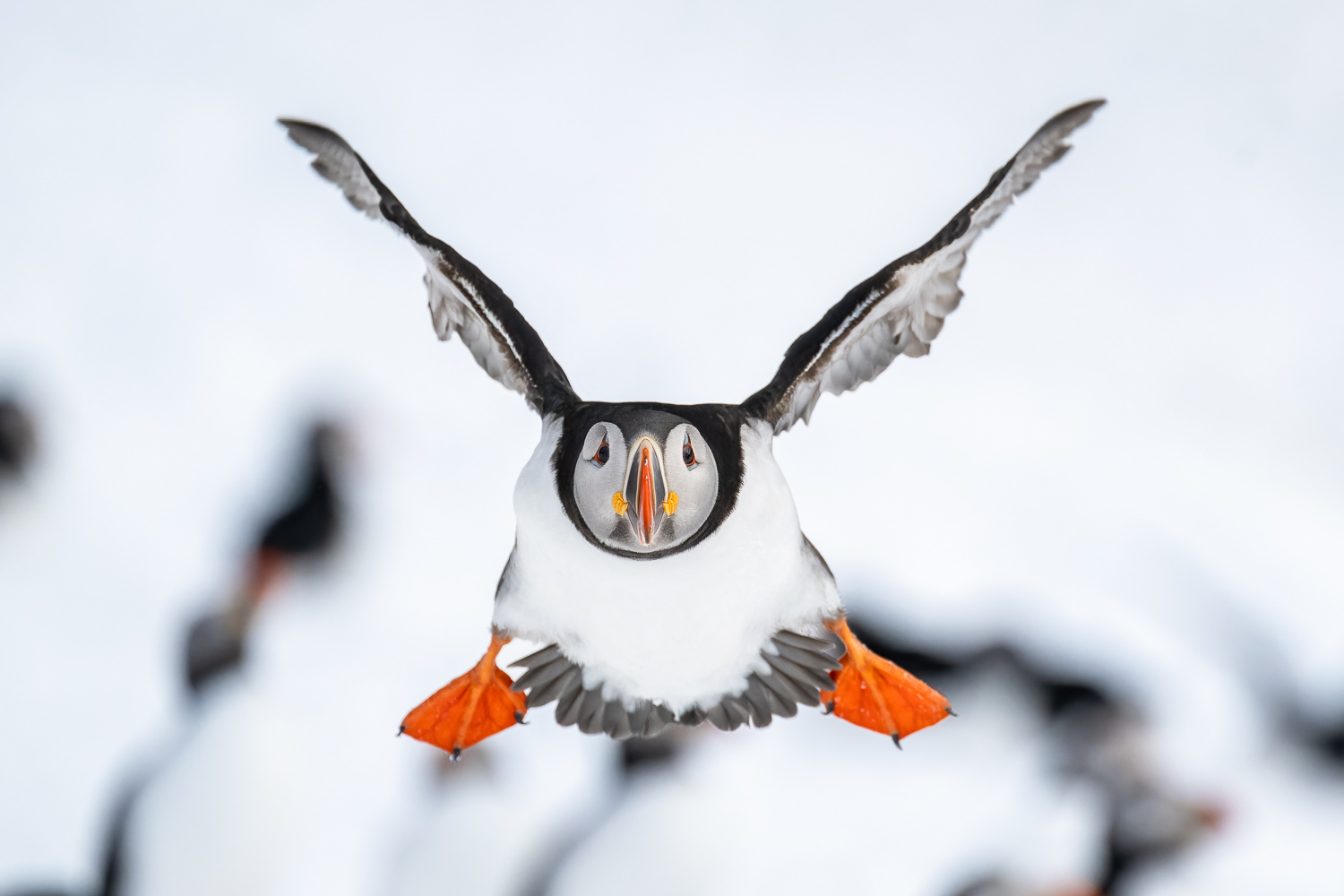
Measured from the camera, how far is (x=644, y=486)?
2.24 m

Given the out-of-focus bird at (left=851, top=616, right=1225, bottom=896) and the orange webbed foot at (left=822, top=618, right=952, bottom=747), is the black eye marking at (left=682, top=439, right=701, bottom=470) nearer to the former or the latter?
the orange webbed foot at (left=822, top=618, right=952, bottom=747)

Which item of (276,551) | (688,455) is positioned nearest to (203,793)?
(276,551)

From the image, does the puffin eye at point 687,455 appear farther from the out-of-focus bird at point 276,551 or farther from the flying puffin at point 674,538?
the out-of-focus bird at point 276,551

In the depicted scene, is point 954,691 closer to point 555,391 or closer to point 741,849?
point 741,849

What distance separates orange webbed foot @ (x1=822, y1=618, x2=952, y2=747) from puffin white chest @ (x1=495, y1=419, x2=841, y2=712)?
191mm

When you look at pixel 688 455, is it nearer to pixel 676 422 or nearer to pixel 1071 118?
pixel 676 422

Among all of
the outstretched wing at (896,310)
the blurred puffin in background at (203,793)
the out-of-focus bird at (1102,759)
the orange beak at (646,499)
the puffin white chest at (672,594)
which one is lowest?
the out-of-focus bird at (1102,759)

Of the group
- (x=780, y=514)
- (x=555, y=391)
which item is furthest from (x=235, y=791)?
(x=780, y=514)

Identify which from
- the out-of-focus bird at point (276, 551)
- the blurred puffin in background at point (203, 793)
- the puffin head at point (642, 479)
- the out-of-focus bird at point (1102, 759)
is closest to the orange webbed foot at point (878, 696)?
the puffin head at point (642, 479)

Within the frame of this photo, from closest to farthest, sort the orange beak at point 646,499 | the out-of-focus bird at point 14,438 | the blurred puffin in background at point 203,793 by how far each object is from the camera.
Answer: the orange beak at point 646,499, the blurred puffin in background at point 203,793, the out-of-focus bird at point 14,438

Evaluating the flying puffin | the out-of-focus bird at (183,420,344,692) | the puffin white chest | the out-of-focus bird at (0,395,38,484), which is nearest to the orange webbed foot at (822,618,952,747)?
the flying puffin

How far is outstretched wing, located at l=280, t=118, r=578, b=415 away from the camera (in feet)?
→ 9.21

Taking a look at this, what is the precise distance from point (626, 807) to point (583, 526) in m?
2.99

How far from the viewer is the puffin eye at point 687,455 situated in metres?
2.41
